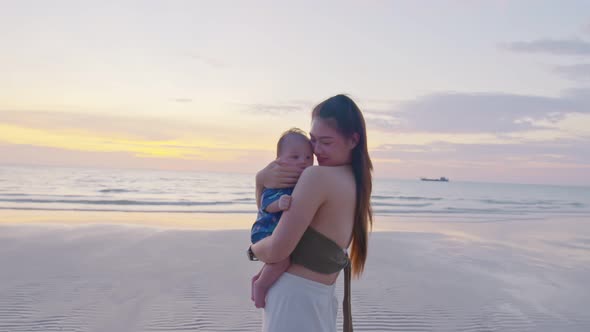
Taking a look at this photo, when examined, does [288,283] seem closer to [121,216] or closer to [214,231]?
[214,231]

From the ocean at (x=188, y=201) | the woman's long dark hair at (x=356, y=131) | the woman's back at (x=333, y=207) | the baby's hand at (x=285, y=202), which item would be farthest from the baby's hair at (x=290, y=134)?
the ocean at (x=188, y=201)

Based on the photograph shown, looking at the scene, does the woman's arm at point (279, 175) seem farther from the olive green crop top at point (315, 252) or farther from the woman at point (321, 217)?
the olive green crop top at point (315, 252)

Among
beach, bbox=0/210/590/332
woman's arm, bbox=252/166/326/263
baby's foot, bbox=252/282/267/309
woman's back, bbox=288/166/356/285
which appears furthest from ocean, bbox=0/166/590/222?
woman's arm, bbox=252/166/326/263

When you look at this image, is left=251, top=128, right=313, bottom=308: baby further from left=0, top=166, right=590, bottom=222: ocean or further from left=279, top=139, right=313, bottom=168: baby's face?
left=0, top=166, right=590, bottom=222: ocean

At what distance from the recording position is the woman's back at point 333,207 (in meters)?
2.00

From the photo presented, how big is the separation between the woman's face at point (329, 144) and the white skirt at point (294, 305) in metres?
0.52

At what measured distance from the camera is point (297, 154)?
7.18ft

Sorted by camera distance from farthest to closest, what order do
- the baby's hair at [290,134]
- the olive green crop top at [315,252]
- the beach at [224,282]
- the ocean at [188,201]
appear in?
the ocean at [188,201] < the beach at [224,282] < the baby's hair at [290,134] < the olive green crop top at [315,252]

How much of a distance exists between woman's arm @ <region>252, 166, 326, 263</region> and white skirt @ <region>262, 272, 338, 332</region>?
0.59ft

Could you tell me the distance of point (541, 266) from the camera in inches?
360

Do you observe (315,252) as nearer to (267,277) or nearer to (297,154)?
(267,277)

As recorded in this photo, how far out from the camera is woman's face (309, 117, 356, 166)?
6.98ft

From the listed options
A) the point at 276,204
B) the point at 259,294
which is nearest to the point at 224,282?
the point at 259,294

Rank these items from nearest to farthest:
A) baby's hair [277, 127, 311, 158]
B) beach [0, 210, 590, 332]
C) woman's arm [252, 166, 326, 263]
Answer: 1. woman's arm [252, 166, 326, 263]
2. baby's hair [277, 127, 311, 158]
3. beach [0, 210, 590, 332]
